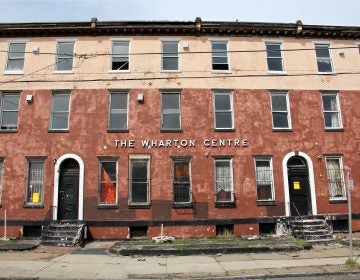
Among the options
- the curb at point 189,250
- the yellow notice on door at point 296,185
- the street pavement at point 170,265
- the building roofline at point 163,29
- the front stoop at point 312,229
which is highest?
the building roofline at point 163,29

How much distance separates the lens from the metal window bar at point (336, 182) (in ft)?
60.5

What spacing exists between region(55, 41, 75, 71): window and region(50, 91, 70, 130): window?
1.41m

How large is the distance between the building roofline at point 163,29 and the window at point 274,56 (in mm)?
584

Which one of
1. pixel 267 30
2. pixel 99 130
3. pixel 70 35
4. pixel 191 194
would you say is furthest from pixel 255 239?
pixel 70 35

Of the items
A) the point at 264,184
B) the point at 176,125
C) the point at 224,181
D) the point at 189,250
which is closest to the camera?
the point at 189,250

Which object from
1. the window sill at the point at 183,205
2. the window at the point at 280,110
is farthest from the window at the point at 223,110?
the window sill at the point at 183,205

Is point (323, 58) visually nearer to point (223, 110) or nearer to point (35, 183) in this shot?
point (223, 110)

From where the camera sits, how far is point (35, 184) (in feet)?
58.5

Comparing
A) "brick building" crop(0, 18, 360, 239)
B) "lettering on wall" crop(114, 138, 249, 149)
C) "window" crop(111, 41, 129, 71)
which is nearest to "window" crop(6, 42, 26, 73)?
"brick building" crop(0, 18, 360, 239)

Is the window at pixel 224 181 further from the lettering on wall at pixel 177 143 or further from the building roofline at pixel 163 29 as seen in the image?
the building roofline at pixel 163 29

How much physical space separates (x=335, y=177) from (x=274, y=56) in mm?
7136

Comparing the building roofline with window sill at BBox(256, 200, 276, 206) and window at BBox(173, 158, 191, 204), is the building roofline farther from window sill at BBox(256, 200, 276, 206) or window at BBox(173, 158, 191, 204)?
window sill at BBox(256, 200, 276, 206)

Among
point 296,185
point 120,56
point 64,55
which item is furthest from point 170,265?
point 64,55

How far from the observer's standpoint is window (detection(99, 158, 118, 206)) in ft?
57.9
